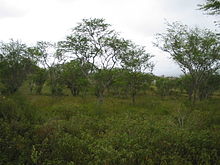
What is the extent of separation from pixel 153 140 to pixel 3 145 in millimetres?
4624

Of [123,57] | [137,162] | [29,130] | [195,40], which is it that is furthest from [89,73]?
[137,162]

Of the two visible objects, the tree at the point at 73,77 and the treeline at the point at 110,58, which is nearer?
the treeline at the point at 110,58

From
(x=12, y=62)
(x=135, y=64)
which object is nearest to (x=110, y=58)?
(x=135, y=64)

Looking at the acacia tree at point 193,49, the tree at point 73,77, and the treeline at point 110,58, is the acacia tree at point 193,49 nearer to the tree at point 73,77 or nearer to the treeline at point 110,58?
the treeline at point 110,58

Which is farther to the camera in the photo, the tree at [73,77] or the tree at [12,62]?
the tree at [73,77]

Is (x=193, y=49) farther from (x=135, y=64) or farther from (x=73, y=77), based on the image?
(x=73, y=77)

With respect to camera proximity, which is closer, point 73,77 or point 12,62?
point 12,62

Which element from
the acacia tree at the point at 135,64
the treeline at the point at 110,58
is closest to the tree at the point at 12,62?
the treeline at the point at 110,58

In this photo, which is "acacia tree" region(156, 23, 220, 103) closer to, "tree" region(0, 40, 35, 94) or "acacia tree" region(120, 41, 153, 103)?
"acacia tree" region(120, 41, 153, 103)

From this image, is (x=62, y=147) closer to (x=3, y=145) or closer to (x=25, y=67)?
(x=3, y=145)

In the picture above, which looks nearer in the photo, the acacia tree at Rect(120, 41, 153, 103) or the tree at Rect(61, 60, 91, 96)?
the acacia tree at Rect(120, 41, 153, 103)

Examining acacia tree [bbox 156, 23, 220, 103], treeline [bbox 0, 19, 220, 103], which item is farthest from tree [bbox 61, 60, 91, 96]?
acacia tree [bbox 156, 23, 220, 103]

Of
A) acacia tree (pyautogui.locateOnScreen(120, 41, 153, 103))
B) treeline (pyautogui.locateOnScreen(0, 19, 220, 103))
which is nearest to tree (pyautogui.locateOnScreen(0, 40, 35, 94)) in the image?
treeline (pyautogui.locateOnScreen(0, 19, 220, 103))

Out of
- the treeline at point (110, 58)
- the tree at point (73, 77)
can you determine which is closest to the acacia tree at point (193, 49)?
the treeline at point (110, 58)
